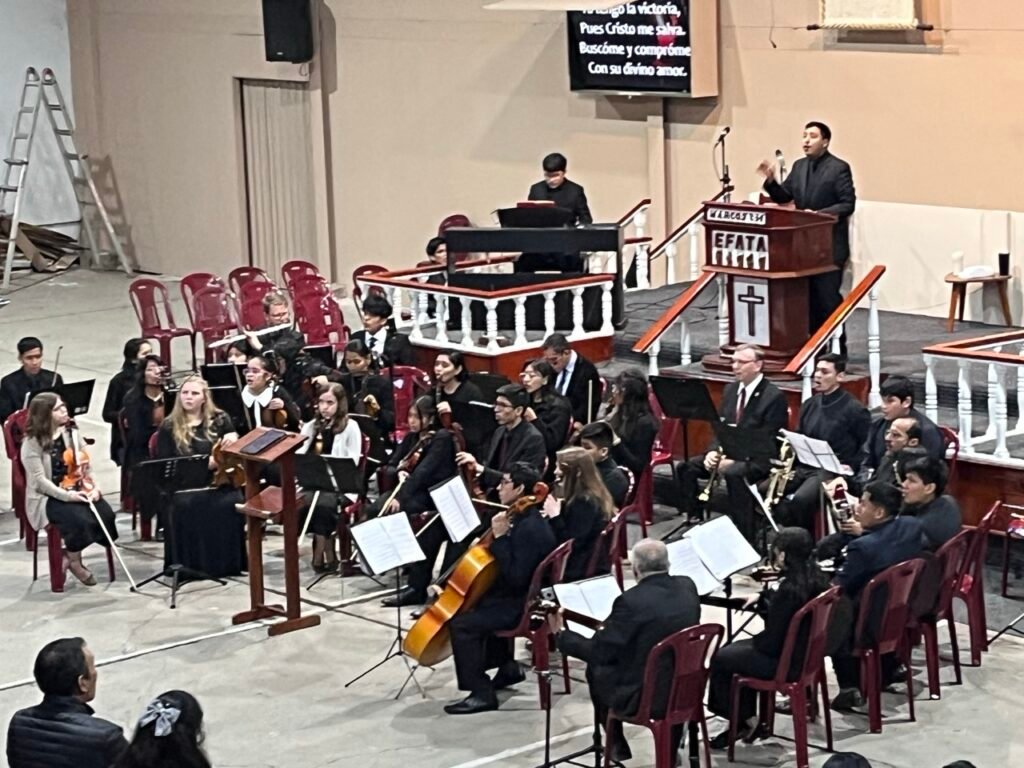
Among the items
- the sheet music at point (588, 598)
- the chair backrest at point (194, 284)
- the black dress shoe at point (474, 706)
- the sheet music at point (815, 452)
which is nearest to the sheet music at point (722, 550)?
the sheet music at point (588, 598)

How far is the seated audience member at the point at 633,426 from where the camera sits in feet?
36.5

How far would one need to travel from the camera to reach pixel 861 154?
15.0 meters

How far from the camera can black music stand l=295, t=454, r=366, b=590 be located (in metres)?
10.2

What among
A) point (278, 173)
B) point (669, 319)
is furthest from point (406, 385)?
point (278, 173)

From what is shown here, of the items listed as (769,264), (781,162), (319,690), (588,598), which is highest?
(781,162)

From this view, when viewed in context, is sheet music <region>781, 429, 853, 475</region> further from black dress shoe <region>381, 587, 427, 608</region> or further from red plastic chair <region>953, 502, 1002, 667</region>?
black dress shoe <region>381, 587, 427, 608</region>

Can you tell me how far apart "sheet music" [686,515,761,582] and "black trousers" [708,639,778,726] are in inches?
12.6

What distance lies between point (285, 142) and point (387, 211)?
1973mm

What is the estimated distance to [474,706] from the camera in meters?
8.95

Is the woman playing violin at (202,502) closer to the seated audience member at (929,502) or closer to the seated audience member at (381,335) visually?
the seated audience member at (381,335)

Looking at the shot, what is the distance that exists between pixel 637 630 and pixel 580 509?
1543 mm

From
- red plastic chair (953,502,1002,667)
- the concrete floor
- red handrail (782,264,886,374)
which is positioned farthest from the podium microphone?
red plastic chair (953,502,1002,667)

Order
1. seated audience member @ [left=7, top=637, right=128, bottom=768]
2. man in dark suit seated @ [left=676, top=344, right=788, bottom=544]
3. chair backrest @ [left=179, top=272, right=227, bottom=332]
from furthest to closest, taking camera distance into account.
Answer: chair backrest @ [left=179, top=272, right=227, bottom=332], man in dark suit seated @ [left=676, top=344, right=788, bottom=544], seated audience member @ [left=7, top=637, right=128, bottom=768]

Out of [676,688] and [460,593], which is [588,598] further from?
[460,593]
